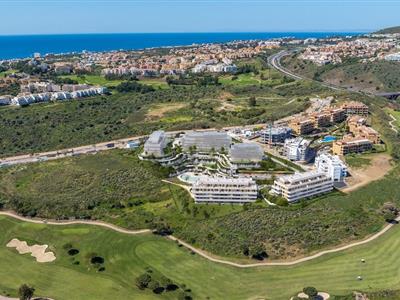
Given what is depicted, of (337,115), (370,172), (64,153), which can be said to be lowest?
(64,153)

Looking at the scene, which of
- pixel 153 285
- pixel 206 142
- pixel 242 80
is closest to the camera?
pixel 153 285

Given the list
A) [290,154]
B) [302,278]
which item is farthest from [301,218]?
[290,154]

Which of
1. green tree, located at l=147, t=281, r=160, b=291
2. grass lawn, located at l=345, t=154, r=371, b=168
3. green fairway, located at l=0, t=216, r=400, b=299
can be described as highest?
grass lawn, located at l=345, t=154, r=371, b=168

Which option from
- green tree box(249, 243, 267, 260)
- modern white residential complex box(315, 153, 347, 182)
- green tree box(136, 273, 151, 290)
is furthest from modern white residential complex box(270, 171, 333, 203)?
green tree box(136, 273, 151, 290)

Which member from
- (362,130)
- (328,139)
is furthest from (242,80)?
(362,130)

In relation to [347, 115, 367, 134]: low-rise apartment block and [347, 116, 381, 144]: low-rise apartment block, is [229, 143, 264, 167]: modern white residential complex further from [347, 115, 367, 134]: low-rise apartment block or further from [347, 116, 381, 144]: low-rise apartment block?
[347, 115, 367, 134]: low-rise apartment block

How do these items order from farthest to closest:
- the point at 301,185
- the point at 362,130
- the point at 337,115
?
the point at 337,115 < the point at 362,130 < the point at 301,185

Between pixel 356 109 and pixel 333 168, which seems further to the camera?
pixel 356 109

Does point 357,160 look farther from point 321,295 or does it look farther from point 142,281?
point 142,281
